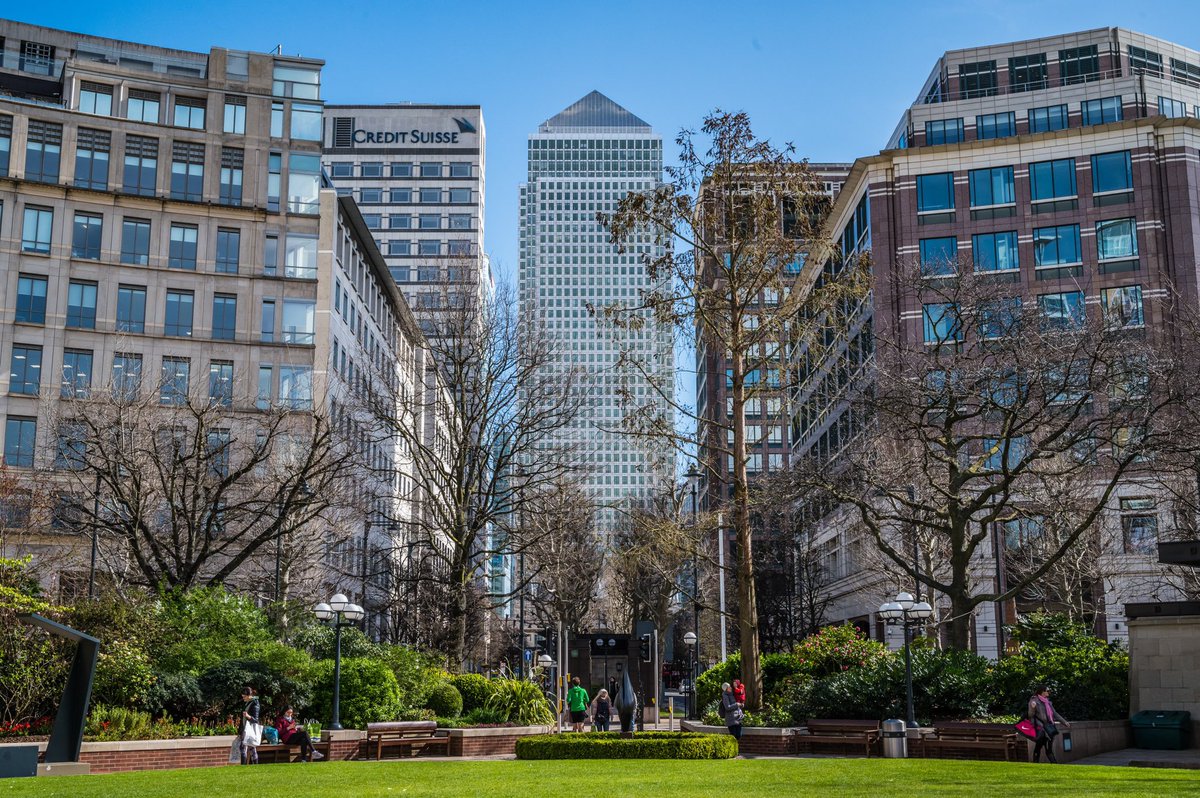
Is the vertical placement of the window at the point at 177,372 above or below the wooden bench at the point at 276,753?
above

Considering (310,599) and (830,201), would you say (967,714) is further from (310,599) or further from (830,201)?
(310,599)

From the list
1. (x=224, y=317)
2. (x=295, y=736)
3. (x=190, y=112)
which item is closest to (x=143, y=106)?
(x=190, y=112)

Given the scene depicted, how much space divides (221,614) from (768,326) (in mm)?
15600

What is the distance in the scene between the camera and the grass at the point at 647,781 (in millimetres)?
15453

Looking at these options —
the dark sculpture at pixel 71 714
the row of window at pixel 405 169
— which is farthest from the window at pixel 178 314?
the row of window at pixel 405 169

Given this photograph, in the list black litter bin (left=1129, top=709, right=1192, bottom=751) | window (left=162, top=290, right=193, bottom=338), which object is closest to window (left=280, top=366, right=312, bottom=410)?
window (left=162, top=290, right=193, bottom=338)

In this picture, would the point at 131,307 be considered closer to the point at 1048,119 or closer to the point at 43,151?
the point at 43,151

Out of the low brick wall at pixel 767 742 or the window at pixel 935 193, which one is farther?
the window at pixel 935 193

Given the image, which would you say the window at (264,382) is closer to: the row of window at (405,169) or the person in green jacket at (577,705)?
the person in green jacket at (577,705)

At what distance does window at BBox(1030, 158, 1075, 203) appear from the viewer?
58531 mm

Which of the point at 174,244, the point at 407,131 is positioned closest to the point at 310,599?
the point at 174,244

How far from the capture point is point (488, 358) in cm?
4244

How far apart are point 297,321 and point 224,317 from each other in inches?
147

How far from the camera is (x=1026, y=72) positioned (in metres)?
66.9
